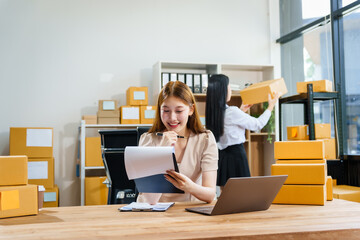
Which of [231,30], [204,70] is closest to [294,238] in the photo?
[204,70]

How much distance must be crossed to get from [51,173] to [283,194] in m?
3.04

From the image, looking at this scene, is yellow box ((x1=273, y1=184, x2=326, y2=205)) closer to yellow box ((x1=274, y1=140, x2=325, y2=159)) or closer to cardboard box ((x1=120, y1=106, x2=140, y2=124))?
yellow box ((x1=274, y1=140, x2=325, y2=159))

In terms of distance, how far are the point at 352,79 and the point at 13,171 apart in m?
3.59

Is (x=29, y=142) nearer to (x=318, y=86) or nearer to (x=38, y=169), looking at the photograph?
(x=38, y=169)

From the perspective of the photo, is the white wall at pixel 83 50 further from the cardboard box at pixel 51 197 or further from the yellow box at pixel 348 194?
the yellow box at pixel 348 194

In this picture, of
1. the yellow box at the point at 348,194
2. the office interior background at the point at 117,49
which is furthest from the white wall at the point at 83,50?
the yellow box at the point at 348,194

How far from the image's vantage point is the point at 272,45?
5.50 meters

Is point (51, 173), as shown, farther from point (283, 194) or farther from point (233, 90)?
point (283, 194)

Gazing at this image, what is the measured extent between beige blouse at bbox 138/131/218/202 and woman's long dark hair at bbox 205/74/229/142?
138 centimetres

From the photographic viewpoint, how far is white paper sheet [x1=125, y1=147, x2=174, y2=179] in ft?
5.08

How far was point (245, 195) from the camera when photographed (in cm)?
148

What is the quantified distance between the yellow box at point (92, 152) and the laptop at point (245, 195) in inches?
119

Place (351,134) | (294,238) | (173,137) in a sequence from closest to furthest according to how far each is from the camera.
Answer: (294,238) < (173,137) < (351,134)

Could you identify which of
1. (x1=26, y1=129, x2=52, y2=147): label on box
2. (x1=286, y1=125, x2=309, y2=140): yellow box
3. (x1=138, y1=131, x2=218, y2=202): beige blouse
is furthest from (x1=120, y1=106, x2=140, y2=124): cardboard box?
(x1=138, y1=131, x2=218, y2=202): beige blouse
